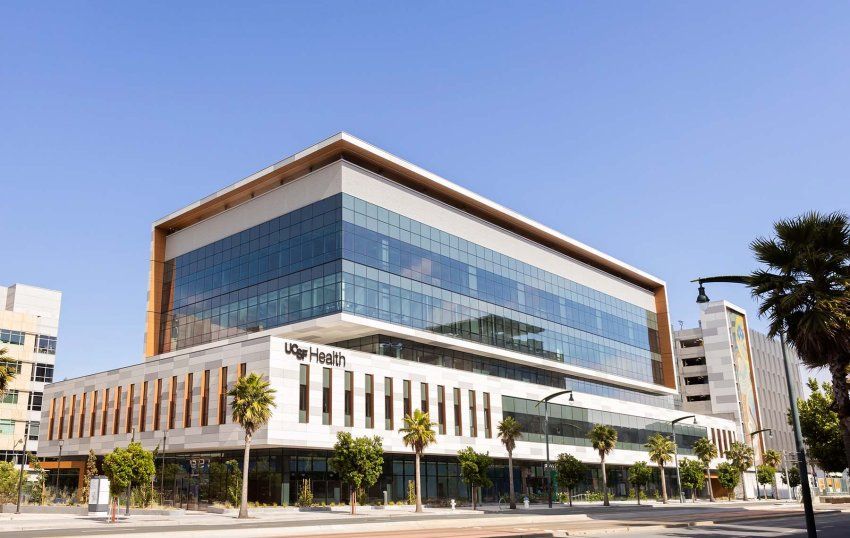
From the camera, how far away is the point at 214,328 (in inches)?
3135

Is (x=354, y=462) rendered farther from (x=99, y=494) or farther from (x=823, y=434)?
(x=823, y=434)

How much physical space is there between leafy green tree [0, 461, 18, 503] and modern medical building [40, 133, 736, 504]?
25.7ft

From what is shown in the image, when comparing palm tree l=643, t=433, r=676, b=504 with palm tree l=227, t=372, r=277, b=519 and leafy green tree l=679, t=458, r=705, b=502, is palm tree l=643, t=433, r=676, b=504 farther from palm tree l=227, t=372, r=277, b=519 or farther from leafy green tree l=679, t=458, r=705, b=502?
palm tree l=227, t=372, r=277, b=519

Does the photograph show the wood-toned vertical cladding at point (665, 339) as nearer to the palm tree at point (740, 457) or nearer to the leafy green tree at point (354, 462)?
the palm tree at point (740, 457)

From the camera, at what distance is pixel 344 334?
233ft

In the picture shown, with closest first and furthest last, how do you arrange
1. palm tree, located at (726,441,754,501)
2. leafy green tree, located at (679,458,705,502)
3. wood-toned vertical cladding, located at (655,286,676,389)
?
1. leafy green tree, located at (679,458,705,502)
2. palm tree, located at (726,441,754,501)
3. wood-toned vertical cladding, located at (655,286,676,389)

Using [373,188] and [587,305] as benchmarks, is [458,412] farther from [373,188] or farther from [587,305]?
[587,305]

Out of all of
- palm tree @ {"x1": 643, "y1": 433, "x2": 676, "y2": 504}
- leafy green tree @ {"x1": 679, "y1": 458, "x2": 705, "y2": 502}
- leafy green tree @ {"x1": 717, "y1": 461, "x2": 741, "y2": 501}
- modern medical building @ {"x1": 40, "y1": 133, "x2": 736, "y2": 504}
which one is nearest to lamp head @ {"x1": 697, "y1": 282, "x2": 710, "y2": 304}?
modern medical building @ {"x1": 40, "y1": 133, "x2": 736, "y2": 504}

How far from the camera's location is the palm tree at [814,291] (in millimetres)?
26266

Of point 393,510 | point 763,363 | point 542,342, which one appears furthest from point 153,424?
→ point 763,363

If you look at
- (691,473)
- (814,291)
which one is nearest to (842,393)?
(814,291)

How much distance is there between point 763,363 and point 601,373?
6727 cm

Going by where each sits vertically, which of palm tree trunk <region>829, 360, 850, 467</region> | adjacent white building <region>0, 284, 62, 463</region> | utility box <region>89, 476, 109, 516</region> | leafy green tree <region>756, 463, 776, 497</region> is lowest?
leafy green tree <region>756, 463, 776, 497</region>

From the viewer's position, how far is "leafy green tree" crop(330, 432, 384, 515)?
5575 centimetres
